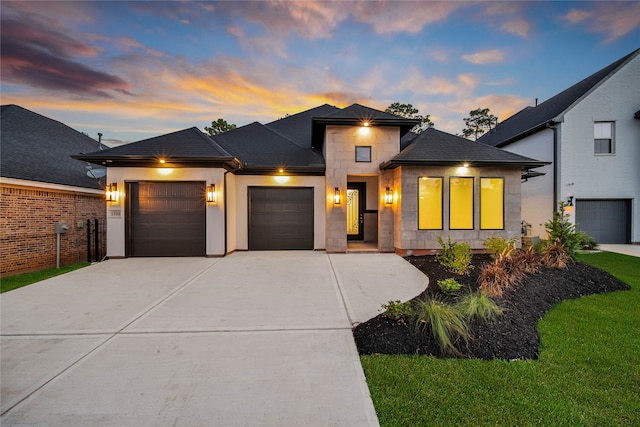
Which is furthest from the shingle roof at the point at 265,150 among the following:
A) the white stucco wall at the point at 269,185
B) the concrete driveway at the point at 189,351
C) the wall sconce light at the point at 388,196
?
the concrete driveway at the point at 189,351

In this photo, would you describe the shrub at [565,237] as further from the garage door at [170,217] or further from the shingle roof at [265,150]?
the garage door at [170,217]

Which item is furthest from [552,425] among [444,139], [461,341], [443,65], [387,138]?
[443,65]

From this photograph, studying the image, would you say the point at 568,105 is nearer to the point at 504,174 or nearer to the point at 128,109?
the point at 504,174

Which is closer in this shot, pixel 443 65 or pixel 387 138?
pixel 387 138

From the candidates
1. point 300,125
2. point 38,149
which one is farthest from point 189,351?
point 300,125

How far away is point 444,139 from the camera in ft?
30.3

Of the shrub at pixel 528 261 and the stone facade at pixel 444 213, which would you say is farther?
the stone facade at pixel 444 213

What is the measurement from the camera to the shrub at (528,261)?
562 centimetres

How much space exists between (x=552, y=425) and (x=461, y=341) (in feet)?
3.64

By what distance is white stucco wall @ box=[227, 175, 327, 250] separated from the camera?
376 inches

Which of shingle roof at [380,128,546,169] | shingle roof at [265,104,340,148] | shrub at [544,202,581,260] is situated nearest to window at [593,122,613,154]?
shingle roof at [380,128,546,169]

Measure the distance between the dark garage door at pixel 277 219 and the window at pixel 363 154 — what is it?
2540mm

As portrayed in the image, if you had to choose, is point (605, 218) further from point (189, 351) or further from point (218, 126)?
point (218, 126)

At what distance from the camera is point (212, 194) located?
8.27m
